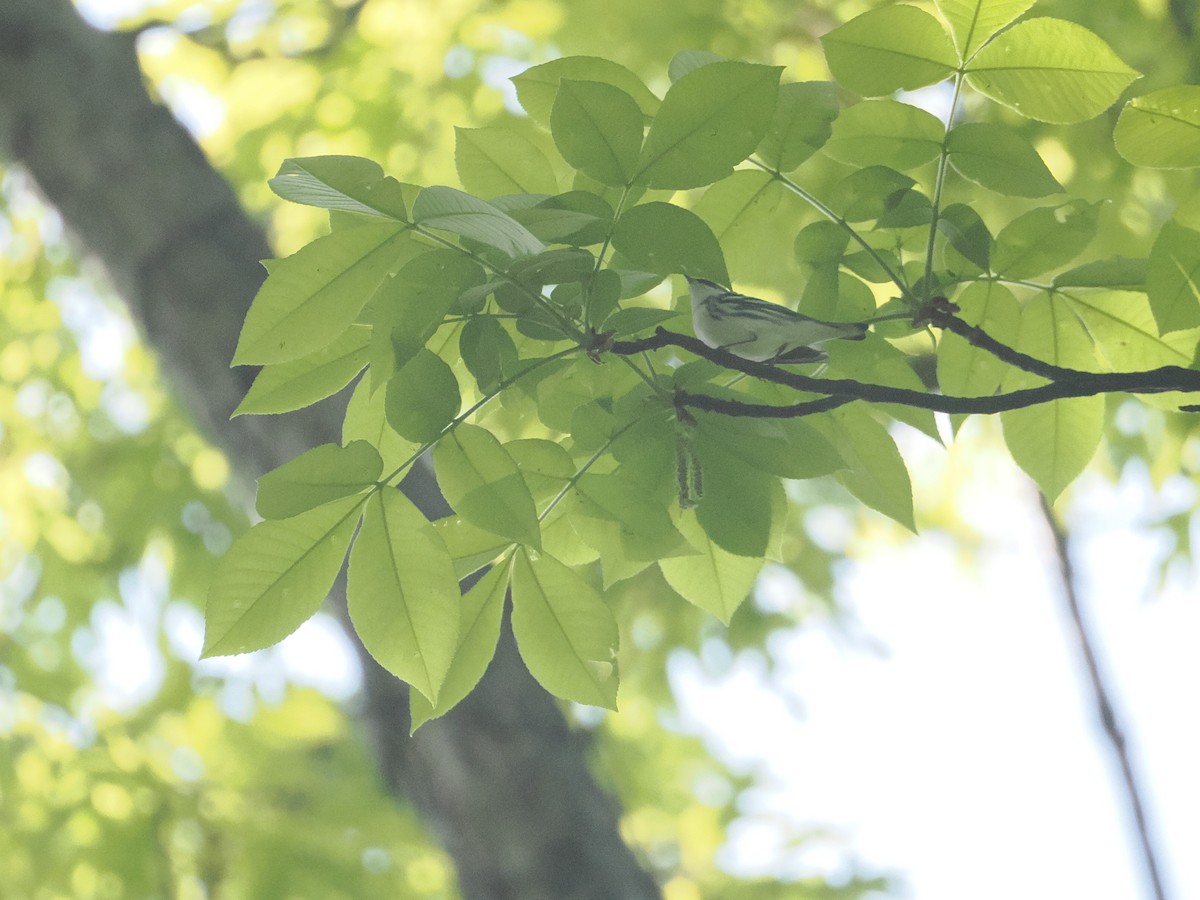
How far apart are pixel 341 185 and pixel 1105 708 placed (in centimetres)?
244

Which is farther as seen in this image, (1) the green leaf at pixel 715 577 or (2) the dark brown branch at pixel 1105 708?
(2) the dark brown branch at pixel 1105 708

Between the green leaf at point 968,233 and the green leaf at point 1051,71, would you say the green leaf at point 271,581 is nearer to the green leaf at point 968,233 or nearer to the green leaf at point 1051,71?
the green leaf at point 968,233

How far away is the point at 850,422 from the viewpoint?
1102mm

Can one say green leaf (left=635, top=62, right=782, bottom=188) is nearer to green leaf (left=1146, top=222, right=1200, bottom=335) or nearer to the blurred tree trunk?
green leaf (left=1146, top=222, right=1200, bottom=335)

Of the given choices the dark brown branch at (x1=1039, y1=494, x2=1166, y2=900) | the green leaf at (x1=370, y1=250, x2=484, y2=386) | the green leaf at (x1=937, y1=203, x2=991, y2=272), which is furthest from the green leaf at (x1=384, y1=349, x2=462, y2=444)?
the dark brown branch at (x1=1039, y1=494, x2=1166, y2=900)

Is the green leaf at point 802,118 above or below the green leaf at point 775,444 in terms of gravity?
above

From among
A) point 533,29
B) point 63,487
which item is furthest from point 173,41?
point 63,487

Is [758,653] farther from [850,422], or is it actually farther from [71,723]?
[850,422]

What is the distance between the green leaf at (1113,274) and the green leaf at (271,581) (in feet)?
2.40

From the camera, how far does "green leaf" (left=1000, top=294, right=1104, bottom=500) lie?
1.08 meters

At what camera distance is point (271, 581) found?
0.93 meters

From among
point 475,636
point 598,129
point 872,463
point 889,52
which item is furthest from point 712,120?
point 475,636

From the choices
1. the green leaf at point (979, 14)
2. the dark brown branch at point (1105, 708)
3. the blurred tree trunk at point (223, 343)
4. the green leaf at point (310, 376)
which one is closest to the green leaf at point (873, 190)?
the green leaf at point (979, 14)

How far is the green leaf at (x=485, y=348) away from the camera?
89cm
